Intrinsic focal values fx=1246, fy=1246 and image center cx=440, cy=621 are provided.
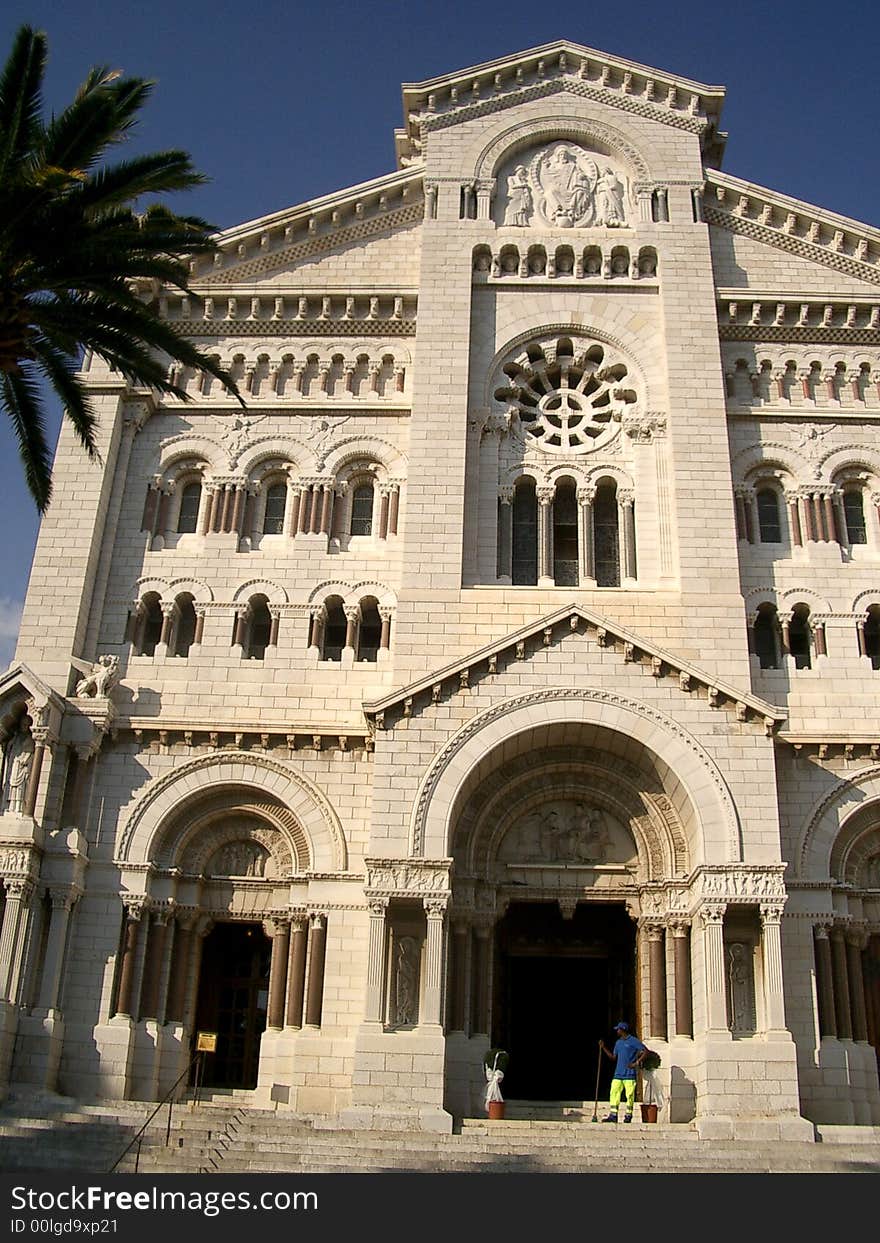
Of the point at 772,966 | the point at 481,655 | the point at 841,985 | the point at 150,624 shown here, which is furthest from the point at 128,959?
the point at 841,985

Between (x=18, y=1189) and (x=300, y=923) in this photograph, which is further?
(x=300, y=923)

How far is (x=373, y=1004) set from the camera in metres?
23.2

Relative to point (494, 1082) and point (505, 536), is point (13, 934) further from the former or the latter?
point (505, 536)

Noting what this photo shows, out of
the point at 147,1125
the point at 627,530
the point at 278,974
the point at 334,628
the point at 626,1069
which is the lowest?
the point at 147,1125

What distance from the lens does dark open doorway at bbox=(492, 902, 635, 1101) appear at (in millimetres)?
27516

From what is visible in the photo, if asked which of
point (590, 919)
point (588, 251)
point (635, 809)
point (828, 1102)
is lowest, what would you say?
point (828, 1102)

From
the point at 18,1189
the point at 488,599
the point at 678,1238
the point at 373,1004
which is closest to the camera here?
the point at 678,1238

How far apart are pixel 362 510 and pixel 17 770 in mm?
10007

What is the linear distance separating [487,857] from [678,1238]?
1189cm

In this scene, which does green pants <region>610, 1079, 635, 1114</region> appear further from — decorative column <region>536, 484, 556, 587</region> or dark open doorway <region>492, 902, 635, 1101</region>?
decorative column <region>536, 484, 556, 587</region>

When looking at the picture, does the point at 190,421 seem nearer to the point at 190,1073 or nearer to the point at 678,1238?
the point at 190,1073

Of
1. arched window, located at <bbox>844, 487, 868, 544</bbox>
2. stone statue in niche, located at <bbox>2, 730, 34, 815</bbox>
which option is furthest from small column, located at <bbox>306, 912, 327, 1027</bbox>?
arched window, located at <bbox>844, 487, 868, 544</bbox>

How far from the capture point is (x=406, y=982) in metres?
23.9

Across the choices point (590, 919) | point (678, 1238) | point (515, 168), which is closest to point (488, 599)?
point (590, 919)
